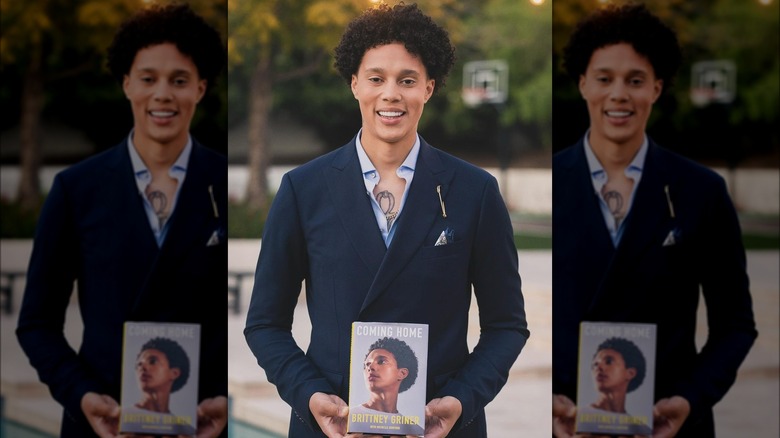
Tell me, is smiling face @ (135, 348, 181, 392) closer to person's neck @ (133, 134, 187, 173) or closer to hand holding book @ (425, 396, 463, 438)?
person's neck @ (133, 134, 187, 173)

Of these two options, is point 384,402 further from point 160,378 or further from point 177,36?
point 177,36

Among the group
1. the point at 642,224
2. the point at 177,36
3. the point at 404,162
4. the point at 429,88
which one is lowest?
the point at 642,224

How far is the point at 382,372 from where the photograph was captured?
329 centimetres

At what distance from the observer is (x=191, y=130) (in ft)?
12.2

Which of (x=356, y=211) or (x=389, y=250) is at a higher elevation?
(x=356, y=211)

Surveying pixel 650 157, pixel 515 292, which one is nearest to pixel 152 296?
A: pixel 515 292

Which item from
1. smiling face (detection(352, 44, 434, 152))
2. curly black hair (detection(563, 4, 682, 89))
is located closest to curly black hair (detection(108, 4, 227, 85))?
smiling face (detection(352, 44, 434, 152))

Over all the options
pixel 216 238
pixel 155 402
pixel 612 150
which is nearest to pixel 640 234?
pixel 612 150

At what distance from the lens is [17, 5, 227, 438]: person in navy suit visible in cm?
369

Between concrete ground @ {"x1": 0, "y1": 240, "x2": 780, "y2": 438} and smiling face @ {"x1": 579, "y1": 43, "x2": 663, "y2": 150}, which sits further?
smiling face @ {"x1": 579, "y1": 43, "x2": 663, "y2": 150}

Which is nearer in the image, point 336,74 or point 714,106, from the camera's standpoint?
point 336,74

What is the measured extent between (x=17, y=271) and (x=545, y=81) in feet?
7.03

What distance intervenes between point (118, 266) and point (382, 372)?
3.61 feet

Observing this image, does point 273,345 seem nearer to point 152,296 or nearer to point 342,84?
point 152,296
